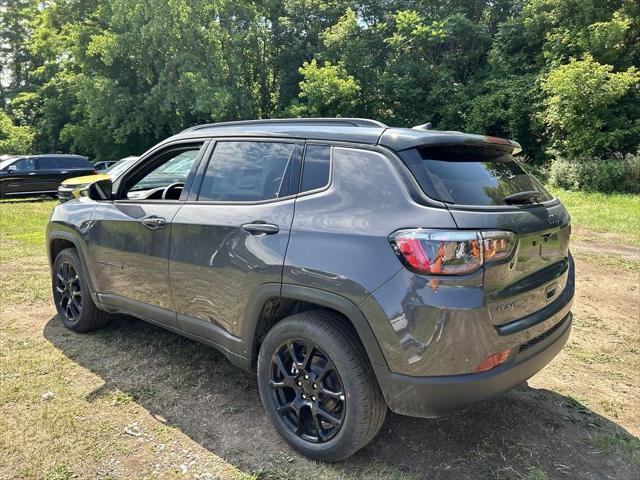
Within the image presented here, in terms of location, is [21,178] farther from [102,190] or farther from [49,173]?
[102,190]

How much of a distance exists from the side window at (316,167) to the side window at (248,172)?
0.39 feet

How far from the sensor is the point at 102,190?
389cm

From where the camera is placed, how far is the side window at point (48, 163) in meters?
15.8

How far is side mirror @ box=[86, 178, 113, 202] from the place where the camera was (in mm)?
3887

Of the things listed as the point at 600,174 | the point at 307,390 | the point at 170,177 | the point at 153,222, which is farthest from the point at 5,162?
the point at 600,174

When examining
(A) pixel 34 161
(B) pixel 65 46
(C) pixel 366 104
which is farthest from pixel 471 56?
(B) pixel 65 46

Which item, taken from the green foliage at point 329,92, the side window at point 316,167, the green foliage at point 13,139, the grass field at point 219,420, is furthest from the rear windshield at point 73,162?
the green foliage at point 13,139

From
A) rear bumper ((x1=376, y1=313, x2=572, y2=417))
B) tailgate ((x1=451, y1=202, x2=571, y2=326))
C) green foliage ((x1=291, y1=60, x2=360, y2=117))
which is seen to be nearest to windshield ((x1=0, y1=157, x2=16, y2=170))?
green foliage ((x1=291, y1=60, x2=360, y2=117))

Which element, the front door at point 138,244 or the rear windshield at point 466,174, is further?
the front door at point 138,244

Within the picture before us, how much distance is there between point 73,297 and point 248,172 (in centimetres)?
236

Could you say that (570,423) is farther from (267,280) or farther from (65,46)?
(65,46)

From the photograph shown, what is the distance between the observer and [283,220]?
9.01ft

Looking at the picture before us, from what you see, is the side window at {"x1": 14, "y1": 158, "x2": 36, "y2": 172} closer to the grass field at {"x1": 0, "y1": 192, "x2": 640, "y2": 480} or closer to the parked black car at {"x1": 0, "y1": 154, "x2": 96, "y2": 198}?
the parked black car at {"x1": 0, "y1": 154, "x2": 96, "y2": 198}

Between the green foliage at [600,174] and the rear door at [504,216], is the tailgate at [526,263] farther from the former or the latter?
the green foliage at [600,174]
